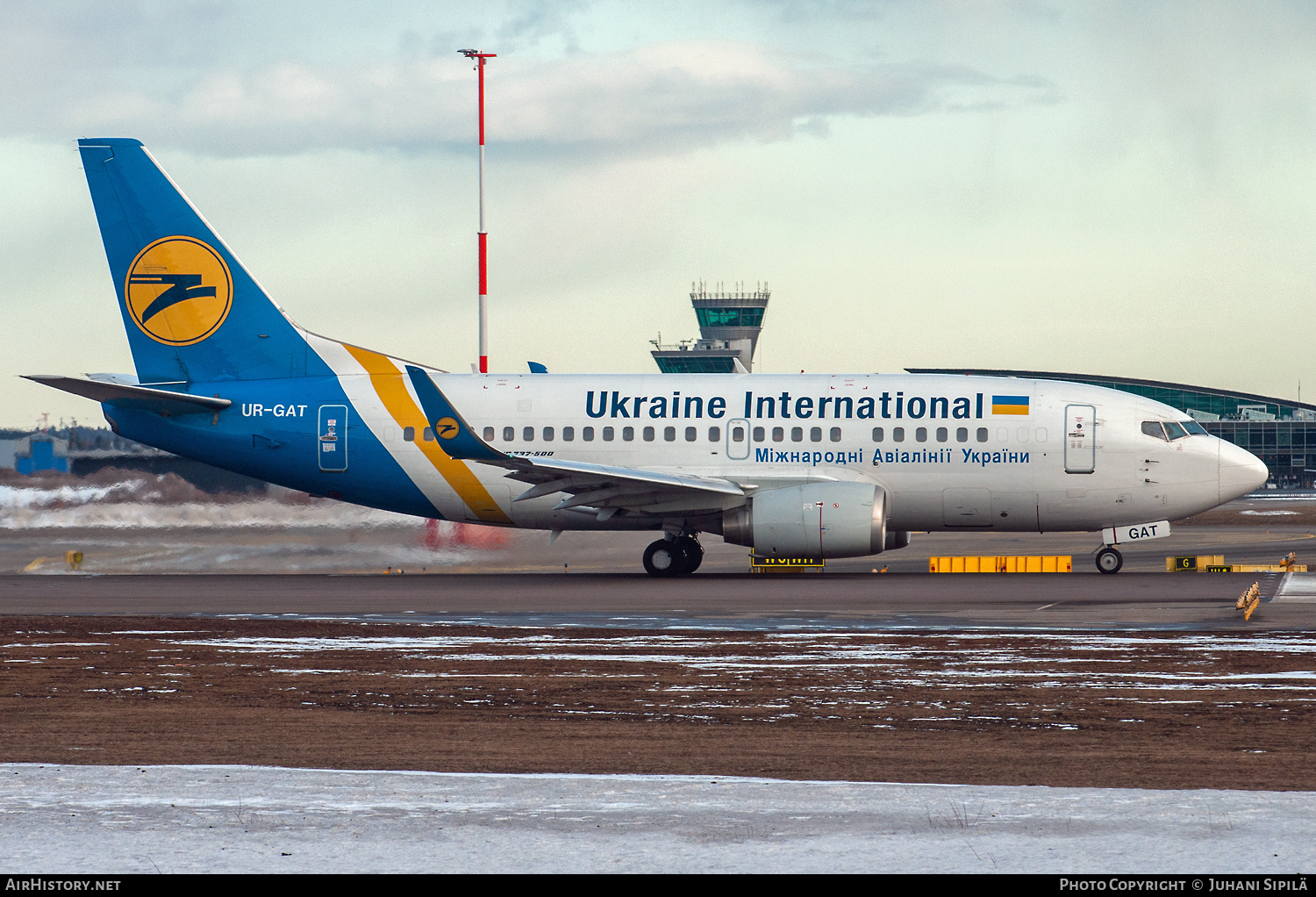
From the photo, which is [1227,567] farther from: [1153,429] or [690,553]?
[690,553]

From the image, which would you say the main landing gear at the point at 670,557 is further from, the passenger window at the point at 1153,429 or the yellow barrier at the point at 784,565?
the passenger window at the point at 1153,429

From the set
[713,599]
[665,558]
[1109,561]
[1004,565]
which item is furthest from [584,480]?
[1109,561]

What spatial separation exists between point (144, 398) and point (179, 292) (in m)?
2.63

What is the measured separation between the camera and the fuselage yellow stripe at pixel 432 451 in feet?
96.0

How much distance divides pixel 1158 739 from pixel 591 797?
463 cm

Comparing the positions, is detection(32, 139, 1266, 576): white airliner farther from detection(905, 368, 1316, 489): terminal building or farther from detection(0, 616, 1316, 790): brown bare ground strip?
detection(905, 368, 1316, 489): terminal building

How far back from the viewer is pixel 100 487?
34.4 metres

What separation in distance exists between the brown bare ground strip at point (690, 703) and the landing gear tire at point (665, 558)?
34.4 feet

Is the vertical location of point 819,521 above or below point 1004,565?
above

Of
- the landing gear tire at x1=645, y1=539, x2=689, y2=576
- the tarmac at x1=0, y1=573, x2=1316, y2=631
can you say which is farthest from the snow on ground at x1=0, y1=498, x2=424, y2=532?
the landing gear tire at x1=645, y1=539, x2=689, y2=576

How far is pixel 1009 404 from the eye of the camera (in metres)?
28.7

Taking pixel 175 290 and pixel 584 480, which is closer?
pixel 584 480

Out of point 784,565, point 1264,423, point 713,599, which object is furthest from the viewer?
point 1264,423
